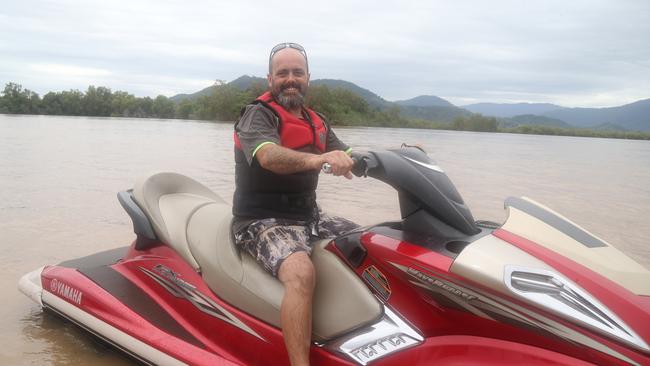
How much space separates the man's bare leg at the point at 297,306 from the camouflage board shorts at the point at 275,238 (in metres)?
0.09

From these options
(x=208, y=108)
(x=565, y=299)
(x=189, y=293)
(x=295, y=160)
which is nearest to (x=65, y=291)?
(x=189, y=293)

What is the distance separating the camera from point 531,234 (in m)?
2.03

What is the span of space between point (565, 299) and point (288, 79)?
169cm

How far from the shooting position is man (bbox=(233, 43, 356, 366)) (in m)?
2.19

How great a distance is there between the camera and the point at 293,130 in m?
2.64

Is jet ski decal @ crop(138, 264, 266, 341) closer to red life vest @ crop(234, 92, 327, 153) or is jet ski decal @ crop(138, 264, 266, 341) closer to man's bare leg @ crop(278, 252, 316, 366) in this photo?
man's bare leg @ crop(278, 252, 316, 366)

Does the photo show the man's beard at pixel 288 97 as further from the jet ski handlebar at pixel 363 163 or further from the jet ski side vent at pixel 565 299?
the jet ski side vent at pixel 565 299

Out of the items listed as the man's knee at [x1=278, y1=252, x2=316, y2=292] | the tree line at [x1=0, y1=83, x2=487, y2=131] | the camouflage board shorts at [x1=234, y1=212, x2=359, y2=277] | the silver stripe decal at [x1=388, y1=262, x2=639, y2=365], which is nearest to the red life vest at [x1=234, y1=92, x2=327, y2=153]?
the camouflage board shorts at [x1=234, y1=212, x2=359, y2=277]

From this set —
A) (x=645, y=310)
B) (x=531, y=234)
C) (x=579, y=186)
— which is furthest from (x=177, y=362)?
(x=579, y=186)

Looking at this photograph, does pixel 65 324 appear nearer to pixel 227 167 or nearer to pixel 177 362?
pixel 177 362

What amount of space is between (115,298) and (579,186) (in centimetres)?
1295

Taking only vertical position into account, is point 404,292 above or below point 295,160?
below

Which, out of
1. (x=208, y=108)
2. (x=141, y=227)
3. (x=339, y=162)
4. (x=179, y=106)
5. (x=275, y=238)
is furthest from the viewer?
(x=179, y=106)

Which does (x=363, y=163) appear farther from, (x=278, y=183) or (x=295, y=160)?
(x=278, y=183)
